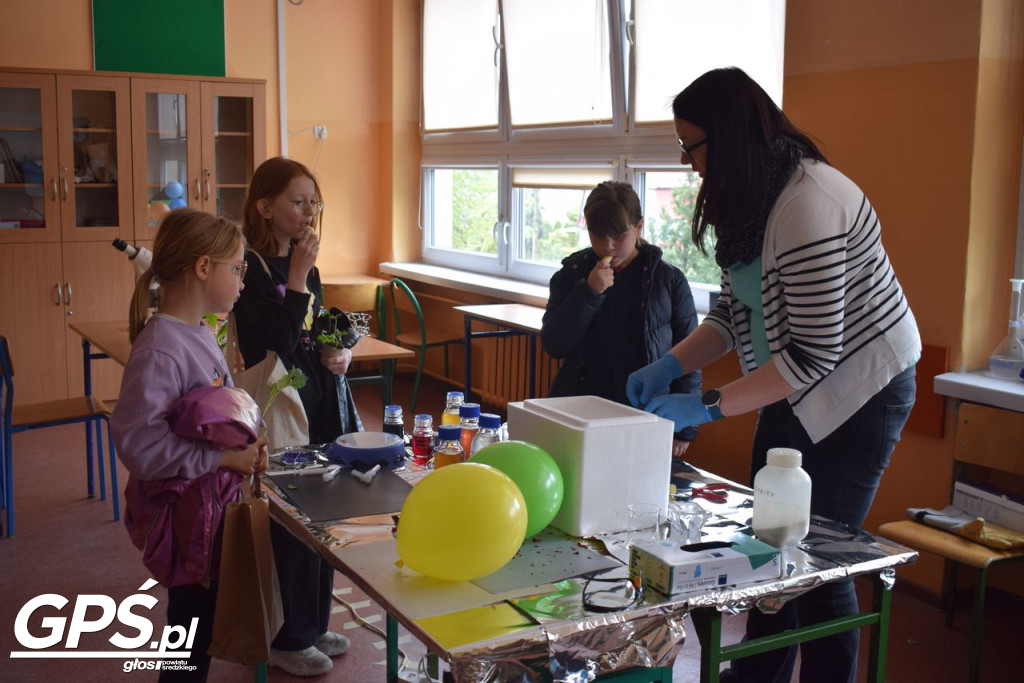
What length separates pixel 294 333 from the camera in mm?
2348

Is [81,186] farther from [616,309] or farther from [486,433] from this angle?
[486,433]

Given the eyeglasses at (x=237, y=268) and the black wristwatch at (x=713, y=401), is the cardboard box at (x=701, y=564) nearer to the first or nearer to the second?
the black wristwatch at (x=713, y=401)

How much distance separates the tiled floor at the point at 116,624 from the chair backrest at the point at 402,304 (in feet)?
6.14

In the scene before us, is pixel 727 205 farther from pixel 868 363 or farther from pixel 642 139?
pixel 642 139

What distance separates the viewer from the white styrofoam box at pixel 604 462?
157 centimetres

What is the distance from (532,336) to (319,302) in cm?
187

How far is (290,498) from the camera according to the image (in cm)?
176

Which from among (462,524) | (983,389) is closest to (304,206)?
(462,524)

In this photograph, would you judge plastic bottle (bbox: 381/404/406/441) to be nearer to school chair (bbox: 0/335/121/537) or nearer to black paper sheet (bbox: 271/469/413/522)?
black paper sheet (bbox: 271/469/413/522)

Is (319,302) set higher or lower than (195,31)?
lower

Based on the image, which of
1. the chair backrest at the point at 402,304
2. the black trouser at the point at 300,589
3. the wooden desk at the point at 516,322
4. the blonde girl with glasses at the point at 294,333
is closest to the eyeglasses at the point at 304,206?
the blonde girl with glasses at the point at 294,333

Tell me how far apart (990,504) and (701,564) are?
1685 millimetres

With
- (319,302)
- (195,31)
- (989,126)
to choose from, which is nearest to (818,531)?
(319,302)

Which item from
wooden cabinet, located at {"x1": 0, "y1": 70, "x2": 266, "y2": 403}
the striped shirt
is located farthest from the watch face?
wooden cabinet, located at {"x1": 0, "y1": 70, "x2": 266, "y2": 403}
